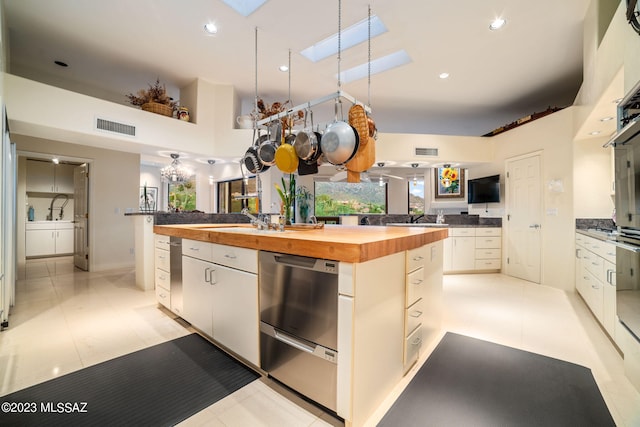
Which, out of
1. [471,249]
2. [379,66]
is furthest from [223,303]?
[471,249]

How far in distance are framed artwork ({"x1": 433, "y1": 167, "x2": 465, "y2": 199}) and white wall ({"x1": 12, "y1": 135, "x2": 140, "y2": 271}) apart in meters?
7.16

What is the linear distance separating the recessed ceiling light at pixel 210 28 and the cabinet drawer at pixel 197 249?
91.7 inches

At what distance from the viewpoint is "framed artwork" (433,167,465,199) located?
6.87 meters

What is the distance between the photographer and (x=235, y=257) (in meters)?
1.75

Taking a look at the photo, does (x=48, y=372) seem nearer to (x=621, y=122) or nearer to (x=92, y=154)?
(x=621, y=122)

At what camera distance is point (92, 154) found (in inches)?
186

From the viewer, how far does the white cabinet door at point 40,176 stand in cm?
611

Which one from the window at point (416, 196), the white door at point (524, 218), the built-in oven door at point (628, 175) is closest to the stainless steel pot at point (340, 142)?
the built-in oven door at point (628, 175)

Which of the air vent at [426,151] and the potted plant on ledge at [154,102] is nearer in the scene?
the potted plant on ledge at [154,102]

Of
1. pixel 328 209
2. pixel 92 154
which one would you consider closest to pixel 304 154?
pixel 92 154

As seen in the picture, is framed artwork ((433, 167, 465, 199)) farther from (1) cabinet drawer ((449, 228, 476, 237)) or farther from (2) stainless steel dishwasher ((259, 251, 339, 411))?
(2) stainless steel dishwasher ((259, 251, 339, 411))

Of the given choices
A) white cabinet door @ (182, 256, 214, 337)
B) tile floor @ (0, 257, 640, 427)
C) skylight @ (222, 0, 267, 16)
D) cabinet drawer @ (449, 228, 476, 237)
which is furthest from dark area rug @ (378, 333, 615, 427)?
skylight @ (222, 0, 267, 16)

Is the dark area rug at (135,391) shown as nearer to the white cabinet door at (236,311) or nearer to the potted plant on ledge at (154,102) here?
the white cabinet door at (236,311)

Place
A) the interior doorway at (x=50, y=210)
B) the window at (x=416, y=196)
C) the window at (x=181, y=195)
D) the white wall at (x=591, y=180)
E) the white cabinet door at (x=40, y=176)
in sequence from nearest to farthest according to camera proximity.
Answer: the white wall at (x=591, y=180) → the interior doorway at (x=50, y=210) → the white cabinet door at (x=40, y=176) → the window at (x=416, y=196) → the window at (x=181, y=195)
